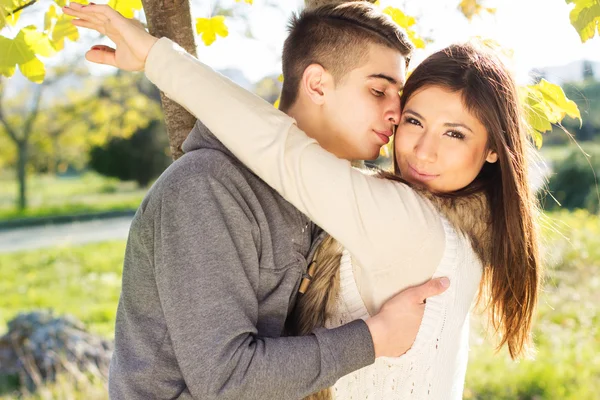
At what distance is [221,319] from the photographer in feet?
4.91

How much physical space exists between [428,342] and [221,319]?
62 cm

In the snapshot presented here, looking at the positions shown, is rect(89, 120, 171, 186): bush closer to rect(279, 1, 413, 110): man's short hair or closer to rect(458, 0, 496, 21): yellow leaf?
rect(458, 0, 496, 21): yellow leaf

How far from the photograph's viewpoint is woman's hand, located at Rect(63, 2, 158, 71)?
5.51 ft

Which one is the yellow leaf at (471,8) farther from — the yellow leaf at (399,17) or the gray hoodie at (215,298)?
the gray hoodie at (215,298)

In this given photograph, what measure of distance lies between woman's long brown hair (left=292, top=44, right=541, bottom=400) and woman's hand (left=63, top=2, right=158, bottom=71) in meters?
0.76

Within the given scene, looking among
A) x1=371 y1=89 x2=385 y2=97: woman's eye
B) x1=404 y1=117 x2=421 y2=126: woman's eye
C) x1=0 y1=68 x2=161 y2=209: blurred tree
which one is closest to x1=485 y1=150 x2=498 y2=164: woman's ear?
x1=404 y1=117 x2=421 y2=126: woman's eye

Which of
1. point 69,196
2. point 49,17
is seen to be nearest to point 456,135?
point 49,17

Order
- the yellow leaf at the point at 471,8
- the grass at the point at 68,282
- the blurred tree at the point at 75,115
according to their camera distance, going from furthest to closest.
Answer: the blurred tree at the point at 75,115, the grass at the point at 68,282, the yellow leaf at the point at 471,8

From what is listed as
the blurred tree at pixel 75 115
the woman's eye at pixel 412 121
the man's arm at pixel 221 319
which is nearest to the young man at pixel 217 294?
the man's arm at pixel 221 319

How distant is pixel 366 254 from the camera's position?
5.47ft

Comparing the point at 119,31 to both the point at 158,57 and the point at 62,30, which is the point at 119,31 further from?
the point at 62,30

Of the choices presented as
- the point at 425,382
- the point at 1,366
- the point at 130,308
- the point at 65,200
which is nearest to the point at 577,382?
the point at 425,382

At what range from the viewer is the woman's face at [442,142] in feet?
6.17

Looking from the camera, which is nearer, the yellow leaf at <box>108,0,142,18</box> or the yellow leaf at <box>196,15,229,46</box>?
the yellow leaf at <box>108,0,142,18</box>
